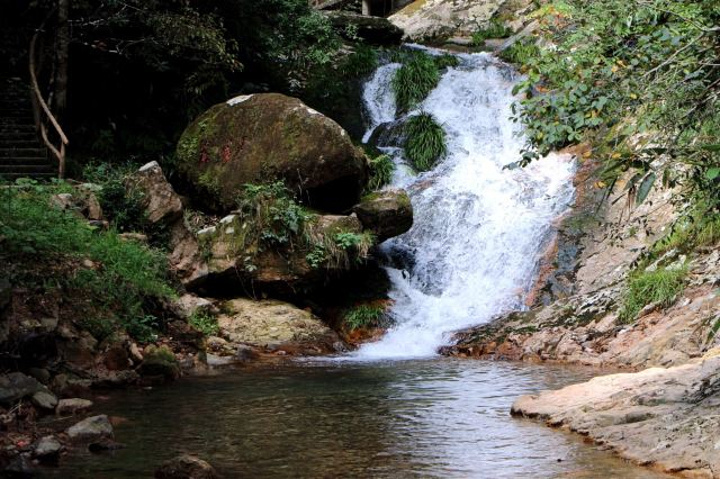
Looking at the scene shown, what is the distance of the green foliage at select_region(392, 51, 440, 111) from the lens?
19.8m

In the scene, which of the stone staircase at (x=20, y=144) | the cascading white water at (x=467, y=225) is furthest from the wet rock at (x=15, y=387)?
the stone staircase at (x=20, y=144)

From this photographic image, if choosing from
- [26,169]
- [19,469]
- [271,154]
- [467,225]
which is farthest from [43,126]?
[19,469]

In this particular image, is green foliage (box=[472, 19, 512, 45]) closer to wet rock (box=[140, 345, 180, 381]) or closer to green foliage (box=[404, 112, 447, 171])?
green foliage (box=[404, 112, 447, 171])

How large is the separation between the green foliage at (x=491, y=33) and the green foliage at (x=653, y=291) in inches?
600

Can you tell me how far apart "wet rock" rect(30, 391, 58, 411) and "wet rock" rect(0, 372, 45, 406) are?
0.17 ft

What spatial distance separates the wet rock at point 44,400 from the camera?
6718 mm

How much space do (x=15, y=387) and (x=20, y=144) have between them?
953cm

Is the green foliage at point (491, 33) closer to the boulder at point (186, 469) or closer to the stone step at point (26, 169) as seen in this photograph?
the stone step at point (26, 169)

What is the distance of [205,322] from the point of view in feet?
38.6

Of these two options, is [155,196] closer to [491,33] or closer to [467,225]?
[467,225]

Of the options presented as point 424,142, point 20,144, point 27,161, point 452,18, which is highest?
point 452,18

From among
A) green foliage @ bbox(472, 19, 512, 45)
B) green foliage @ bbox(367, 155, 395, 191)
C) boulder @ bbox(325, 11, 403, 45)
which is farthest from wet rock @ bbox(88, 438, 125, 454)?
green foliage @ bbox(472, 19, 512, 45)

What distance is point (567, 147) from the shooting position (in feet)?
57.3

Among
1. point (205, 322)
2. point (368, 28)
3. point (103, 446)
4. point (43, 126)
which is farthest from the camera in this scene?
point (368, 28)
